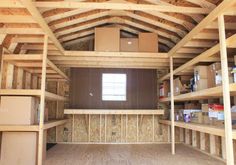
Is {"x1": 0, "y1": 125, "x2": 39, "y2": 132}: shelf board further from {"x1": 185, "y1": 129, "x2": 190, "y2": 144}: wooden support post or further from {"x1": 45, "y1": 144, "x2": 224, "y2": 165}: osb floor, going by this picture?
{"x1": 185, "y1": 129, "x2": 190, "y2": 144}: wooden support post

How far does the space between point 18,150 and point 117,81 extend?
10.5 feet

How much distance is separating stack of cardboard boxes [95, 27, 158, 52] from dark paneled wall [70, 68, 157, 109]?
3.45ft

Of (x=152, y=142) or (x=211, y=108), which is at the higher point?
(x=211, y=108)

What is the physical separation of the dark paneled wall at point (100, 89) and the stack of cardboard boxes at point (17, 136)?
7.57 feet

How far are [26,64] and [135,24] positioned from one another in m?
2.57

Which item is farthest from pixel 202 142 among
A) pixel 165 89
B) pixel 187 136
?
pixel 165 89

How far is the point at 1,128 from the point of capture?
3.15 meters

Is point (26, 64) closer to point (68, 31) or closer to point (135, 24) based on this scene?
point (68, 31)

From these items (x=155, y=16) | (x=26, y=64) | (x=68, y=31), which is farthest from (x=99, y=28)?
(x=26, y=64)

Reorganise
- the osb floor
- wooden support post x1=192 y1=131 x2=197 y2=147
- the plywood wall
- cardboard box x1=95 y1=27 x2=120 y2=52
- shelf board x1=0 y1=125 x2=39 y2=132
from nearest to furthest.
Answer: shelf board x1=0 y1=125 x2=39 y2=132 → the osb floor → cardboard box x1=95 y1=27 x2=120 y2=52 → wooden support post x1=192 y1=131 x2=197 y2=147 → the plywood wall

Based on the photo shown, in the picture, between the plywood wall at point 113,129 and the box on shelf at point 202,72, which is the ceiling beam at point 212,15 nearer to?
the box on shelf at point 202,72

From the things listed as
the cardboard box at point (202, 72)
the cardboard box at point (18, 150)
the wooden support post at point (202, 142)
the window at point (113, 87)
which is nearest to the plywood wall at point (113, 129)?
the window at point (113, 87)

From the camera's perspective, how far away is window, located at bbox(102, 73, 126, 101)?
5.73 m

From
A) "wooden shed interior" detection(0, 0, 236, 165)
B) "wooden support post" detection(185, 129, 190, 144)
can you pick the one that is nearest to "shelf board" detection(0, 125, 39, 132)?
"wooden shed interior" detection(0, 0, 236, 165)
